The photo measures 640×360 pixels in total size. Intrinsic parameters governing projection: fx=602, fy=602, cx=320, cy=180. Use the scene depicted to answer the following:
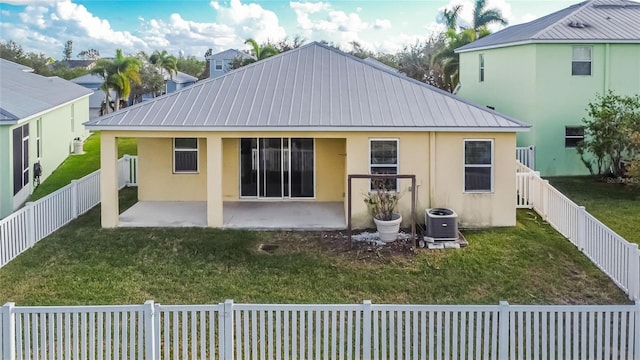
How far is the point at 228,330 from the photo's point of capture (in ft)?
23.9

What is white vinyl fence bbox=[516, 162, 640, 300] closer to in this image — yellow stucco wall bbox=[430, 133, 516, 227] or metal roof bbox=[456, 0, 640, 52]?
yellow stucco wall bbox=[430, 133, 516, 227]

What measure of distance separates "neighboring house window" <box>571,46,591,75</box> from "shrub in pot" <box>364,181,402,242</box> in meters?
11.6

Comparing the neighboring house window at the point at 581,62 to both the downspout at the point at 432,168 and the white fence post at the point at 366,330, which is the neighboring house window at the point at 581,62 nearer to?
the downspout at the point at 432,168

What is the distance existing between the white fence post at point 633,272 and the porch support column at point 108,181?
10973 mm

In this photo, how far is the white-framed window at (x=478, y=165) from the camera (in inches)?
567

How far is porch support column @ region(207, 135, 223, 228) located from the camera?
14.3m

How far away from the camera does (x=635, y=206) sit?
1652cm

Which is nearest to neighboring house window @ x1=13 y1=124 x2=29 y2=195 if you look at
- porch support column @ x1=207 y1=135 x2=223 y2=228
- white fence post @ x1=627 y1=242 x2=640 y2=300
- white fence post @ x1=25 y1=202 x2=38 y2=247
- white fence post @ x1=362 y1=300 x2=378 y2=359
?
white fence post @ x1=25 y1=202 x2=38 y2=247

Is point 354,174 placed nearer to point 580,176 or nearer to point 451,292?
point 451,292

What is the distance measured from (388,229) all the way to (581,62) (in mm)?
13204

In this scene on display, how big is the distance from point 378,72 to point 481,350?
1045cm

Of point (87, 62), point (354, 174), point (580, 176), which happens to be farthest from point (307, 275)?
point (87, 62)

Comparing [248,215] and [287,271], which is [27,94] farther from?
[287,271]

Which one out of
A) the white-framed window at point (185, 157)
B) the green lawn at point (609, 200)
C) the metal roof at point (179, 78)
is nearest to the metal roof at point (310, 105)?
the white-framed window at point (185, 157)
